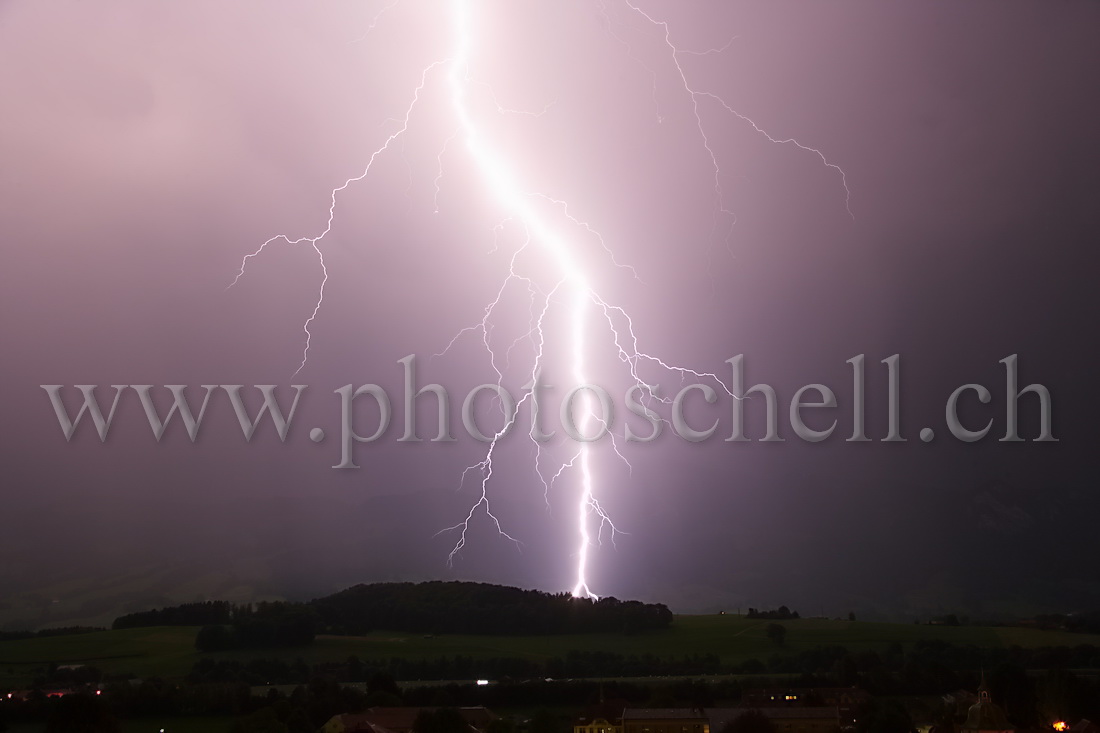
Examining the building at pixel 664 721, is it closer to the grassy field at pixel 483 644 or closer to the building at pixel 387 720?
the building at pixel 387 720

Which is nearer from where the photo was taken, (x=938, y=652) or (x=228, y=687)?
(x=228, y=687)

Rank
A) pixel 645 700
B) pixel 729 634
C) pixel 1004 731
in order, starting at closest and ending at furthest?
pixel 1004 731, pixel 645 700, pixel 729 634

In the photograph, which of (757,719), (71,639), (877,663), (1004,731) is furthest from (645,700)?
(71,639)

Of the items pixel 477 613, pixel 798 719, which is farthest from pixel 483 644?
pixel 798 719

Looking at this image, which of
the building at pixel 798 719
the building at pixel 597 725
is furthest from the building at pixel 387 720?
the building at pixel 798 719

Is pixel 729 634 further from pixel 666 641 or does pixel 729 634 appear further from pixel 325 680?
pixel 325 680

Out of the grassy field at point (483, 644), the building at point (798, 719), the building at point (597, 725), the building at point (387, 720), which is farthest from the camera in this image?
the grassy field at point (483, 644)

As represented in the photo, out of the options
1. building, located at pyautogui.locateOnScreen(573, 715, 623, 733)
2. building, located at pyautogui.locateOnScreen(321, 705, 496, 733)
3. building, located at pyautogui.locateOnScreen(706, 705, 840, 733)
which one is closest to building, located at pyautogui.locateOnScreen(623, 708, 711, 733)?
building, located at pyautogui.locateOnScreen(573, 715, 623, 733)
